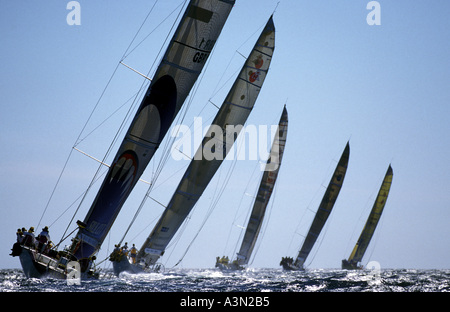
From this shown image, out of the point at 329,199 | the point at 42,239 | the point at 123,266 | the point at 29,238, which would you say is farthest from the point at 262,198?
the point at 29,238

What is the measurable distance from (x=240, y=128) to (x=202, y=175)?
2995mm

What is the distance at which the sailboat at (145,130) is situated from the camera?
19672 millimetres

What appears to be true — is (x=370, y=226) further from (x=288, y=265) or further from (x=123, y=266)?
(x=123, y=266)

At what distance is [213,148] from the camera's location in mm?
28234

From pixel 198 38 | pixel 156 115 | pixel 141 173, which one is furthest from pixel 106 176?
pixel 198 38

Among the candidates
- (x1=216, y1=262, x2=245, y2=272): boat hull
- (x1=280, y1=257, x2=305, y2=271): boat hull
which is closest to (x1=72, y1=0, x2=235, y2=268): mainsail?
(x1=216, y1=262, x2=245, y2=272): boat hull

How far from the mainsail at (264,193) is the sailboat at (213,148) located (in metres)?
12.9

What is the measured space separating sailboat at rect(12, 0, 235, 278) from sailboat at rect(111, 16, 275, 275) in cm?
815

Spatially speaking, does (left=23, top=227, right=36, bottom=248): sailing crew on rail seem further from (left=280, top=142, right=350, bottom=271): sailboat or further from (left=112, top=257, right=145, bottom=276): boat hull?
(left=280, top=142, right=350, bottom=271): sailboat

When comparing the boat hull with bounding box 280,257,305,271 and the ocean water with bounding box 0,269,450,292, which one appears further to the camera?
the boat hull with bounding box 280,257,305,271

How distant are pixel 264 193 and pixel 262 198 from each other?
44 centimetres

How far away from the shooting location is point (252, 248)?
47875 mm

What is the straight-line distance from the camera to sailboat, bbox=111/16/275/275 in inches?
1115
